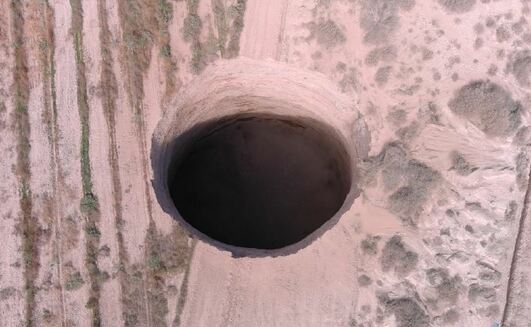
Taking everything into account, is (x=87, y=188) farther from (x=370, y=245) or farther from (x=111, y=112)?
(x=370, y=245)

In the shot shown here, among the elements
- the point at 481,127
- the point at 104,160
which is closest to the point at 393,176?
the point at 481,127

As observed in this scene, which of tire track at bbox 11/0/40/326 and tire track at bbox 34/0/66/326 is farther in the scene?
tire track at bbox 34/0/66/326

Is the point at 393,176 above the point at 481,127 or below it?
→ below

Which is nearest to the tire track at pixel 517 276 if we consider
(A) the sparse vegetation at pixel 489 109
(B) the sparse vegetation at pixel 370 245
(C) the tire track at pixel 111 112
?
(A) the sparse vegetation at pixel 489 109

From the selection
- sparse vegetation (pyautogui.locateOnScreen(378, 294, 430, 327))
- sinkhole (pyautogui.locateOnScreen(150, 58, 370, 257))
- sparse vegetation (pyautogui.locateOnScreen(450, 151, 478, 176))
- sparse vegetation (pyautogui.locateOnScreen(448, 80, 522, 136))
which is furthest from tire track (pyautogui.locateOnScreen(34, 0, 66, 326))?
sparse vegetation (pyautogui.locateOnScreen(448, 80, 522, 136))

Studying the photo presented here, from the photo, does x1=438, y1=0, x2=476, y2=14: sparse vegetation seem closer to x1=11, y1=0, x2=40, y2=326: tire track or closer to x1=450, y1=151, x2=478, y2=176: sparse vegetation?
x1=450, y1=151, x2=478, y2=176: sparse vegetation

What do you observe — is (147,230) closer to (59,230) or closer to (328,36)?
(59,230)
